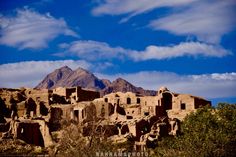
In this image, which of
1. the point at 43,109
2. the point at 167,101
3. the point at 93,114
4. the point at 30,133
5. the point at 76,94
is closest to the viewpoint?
the point at 30,133

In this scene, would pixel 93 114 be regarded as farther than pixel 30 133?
Yes

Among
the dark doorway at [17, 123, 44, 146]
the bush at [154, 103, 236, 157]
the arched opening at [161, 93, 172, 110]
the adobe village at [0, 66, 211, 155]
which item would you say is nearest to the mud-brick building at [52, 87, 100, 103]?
the adobe village at [0, 66, 211, 155]

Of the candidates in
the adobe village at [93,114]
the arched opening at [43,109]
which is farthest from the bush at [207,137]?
the arched opening at [43,109]

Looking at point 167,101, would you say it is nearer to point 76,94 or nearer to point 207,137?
point 76,94

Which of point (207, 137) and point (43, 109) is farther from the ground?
point (43, 109)

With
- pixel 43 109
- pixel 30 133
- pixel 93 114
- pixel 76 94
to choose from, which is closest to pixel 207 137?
pixel 30 133

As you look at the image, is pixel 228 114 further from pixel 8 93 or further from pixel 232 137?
pixel 8 93

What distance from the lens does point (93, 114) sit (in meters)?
73.2

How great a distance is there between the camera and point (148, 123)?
2776 inches

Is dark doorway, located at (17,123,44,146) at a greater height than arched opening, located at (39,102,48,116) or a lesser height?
lesser

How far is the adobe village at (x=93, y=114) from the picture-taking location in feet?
212

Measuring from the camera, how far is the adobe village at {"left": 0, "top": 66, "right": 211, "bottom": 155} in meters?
64.7

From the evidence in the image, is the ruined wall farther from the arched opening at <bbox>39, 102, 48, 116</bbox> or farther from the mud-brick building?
the arched opening at <bbox>39, 102, 48, 116</bbox>

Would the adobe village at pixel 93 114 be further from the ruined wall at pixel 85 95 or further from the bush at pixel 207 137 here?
the bush at pixel 207 137
